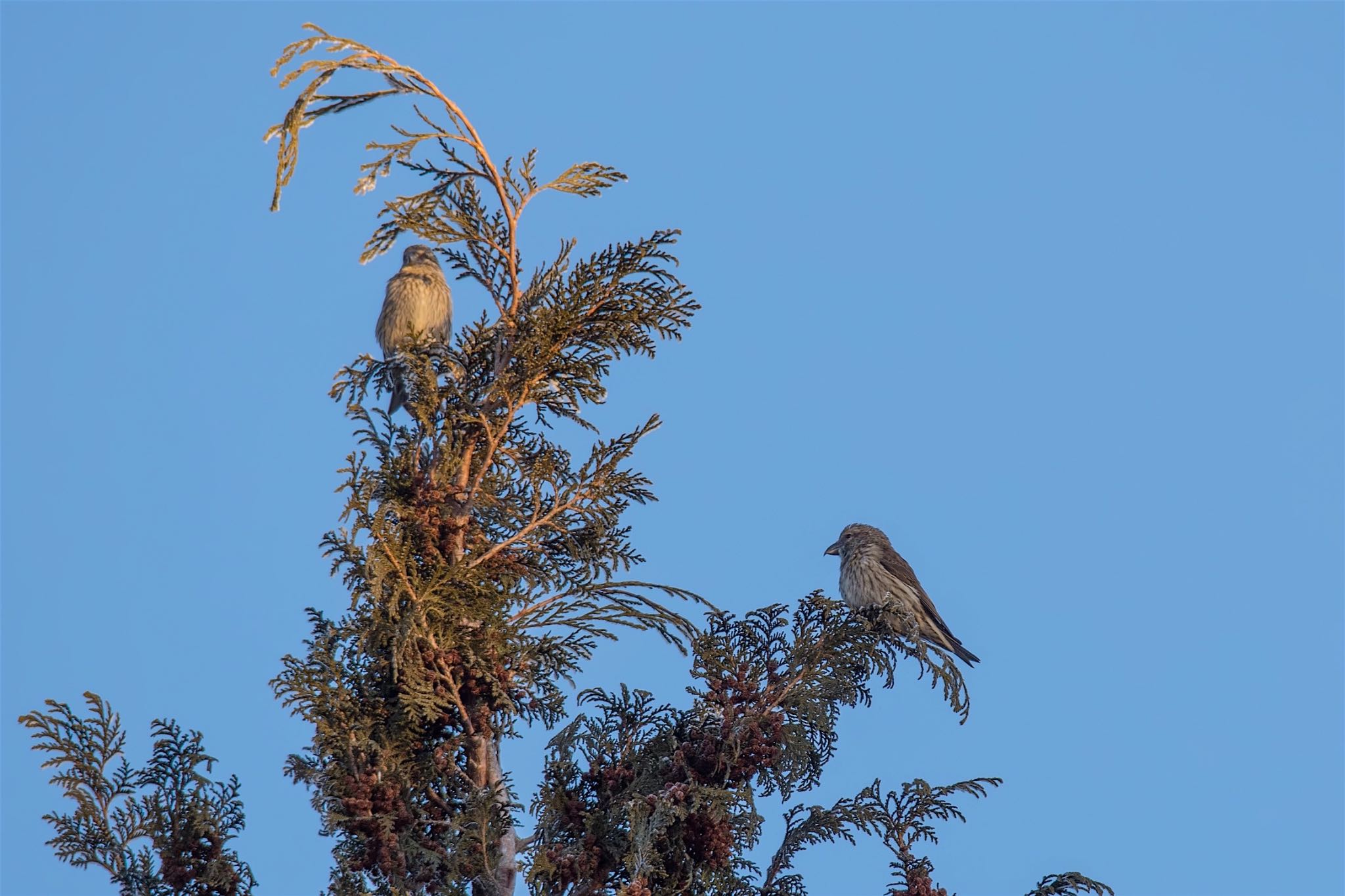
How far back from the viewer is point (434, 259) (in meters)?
12.1

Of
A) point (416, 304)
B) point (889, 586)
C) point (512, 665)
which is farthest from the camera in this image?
point (416, 304)

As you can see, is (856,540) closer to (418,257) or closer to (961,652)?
(961,652)

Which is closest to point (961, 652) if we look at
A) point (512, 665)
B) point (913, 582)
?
point (913, 582)

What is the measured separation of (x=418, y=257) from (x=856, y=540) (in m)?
4.75

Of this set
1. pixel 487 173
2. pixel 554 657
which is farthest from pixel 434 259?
pixel 554 657

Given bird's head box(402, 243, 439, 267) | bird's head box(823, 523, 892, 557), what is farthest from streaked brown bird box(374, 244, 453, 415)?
bird's head box(823, 523, 892, 557)

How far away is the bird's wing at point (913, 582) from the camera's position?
984 centimetres

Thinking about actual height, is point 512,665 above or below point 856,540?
below

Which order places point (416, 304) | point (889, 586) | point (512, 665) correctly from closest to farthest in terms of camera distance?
1. point (512, 665)
2. point (889, 586)
3. point (416, 304)

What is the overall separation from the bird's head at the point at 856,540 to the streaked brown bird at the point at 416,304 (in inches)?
148

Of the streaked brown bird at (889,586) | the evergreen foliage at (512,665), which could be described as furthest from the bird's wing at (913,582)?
the evergreen foliage at (512,665)

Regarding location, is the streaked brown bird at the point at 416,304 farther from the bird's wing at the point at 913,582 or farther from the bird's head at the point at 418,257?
the bird's wing at the point at 913,582

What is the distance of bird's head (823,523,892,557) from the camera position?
34.4ft

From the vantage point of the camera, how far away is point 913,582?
9875 millimetres
